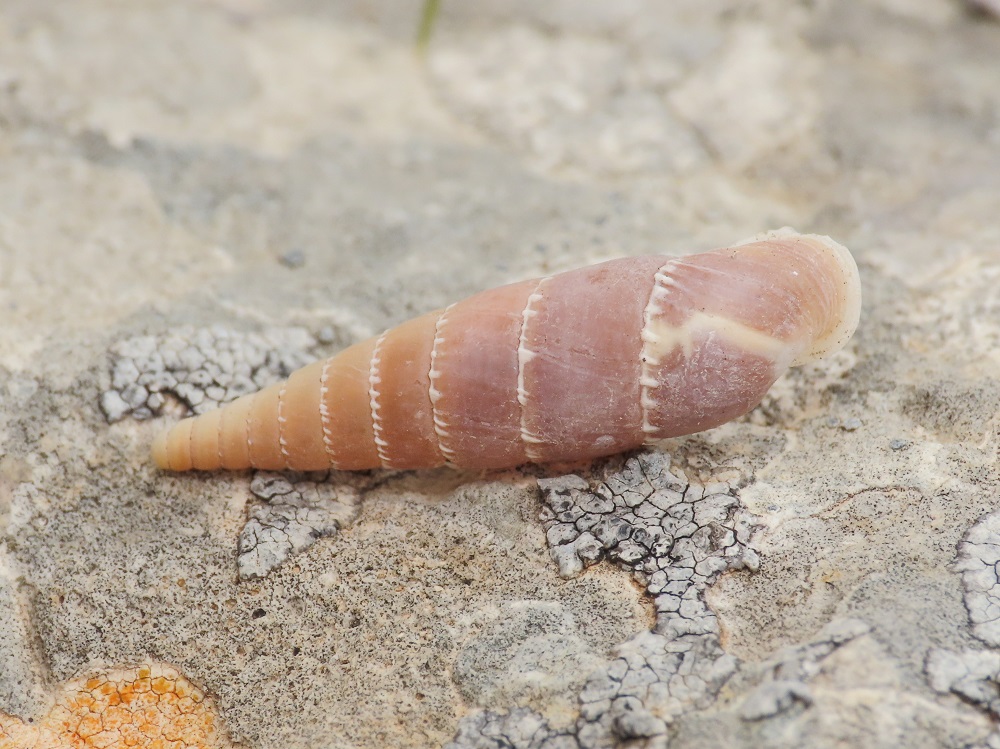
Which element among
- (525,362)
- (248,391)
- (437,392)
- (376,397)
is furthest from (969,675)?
(248,391)

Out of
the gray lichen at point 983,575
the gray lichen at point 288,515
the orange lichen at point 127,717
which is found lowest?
the orange lichen at point 127,717

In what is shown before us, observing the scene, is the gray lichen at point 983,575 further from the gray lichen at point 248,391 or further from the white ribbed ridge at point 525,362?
the gray lichen at point 248,391

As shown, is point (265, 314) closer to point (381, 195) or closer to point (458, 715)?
point (381, 195)

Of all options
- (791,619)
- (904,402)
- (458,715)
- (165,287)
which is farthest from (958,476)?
(165,287)

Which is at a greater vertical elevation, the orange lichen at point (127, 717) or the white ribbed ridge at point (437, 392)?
the white ribbed ridge at point (437, 392)

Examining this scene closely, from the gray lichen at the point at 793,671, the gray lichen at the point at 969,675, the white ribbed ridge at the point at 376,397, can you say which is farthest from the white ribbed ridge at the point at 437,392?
the gray lichen at the point at 969,675

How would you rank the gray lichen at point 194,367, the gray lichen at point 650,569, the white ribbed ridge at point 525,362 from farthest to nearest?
the gray lichen at point 194,367
the white ribbed ridge at point 525,362
the gray lichen at point 650,569
